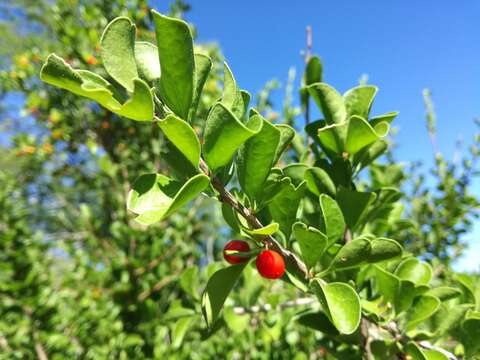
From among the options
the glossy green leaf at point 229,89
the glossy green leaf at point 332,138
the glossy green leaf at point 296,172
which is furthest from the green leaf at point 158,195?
the glossy green leaf at point 332,138

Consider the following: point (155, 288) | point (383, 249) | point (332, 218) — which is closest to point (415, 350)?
point (383, 249)

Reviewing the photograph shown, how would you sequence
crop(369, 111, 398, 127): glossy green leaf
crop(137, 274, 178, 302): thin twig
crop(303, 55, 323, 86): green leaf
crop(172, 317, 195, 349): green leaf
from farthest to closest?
crop(137, 274, 178, 302): thin twig < crop(172, 317, 195, 349): green leaf < crop(303, 55, 323, 86): green leaf < crop(369, 111, 398, 127): glossy green leaf

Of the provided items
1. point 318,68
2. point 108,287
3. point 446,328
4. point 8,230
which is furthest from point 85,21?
point 446,328

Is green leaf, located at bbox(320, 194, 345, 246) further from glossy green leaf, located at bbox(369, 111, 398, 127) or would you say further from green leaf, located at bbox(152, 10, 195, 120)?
green leaf, located at bbox(152, 10, 195, 120)

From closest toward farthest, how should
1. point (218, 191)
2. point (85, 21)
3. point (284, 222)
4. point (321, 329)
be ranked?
point (218, 191), point (284, 222), point (321, 329), point (85, 21)

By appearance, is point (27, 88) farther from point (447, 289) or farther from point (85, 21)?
point (447, 289)

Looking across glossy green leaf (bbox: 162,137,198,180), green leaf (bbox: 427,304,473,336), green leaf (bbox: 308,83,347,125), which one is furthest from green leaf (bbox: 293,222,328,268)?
green leaf (bbox: 427,304,473,336)
